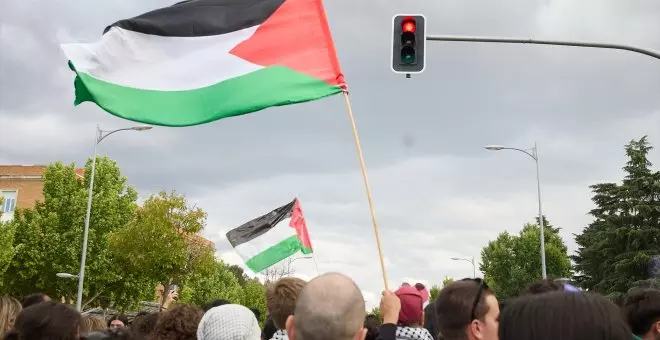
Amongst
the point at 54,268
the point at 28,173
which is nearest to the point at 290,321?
the point at 54,268

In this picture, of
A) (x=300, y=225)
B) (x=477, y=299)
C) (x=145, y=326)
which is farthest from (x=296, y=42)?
(x=300, y=225)

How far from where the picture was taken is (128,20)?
846 cm

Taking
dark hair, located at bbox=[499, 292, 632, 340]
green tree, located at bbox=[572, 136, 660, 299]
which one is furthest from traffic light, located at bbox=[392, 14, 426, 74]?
green tree, located at bbox=[572, 136, 660, 299]

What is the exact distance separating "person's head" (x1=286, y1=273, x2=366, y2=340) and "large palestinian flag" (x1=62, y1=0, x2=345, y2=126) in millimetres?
5322

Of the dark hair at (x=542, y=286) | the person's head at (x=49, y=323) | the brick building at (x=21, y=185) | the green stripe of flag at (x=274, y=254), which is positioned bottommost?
the person's head at (x=49, y=323)

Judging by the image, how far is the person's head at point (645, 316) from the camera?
177 inches

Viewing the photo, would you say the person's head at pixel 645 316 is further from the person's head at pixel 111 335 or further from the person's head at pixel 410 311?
the person's head at pixel 111 335

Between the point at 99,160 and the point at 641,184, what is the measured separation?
109 ft

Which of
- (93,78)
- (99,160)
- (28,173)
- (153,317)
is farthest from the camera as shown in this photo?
(28,173)

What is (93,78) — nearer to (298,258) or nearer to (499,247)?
(298,258)

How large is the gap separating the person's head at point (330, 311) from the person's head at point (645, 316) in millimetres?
2440

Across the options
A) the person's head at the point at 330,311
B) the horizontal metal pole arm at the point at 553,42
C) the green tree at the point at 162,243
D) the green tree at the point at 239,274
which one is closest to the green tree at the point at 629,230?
Result: the green tree at the point at 162,243

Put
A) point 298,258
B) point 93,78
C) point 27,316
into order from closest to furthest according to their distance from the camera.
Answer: point 27,316, point 93,78, point 298,258

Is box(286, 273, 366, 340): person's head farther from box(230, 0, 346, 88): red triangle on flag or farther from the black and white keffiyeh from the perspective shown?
box(230, 0, 346, 88): red triangle on flag
